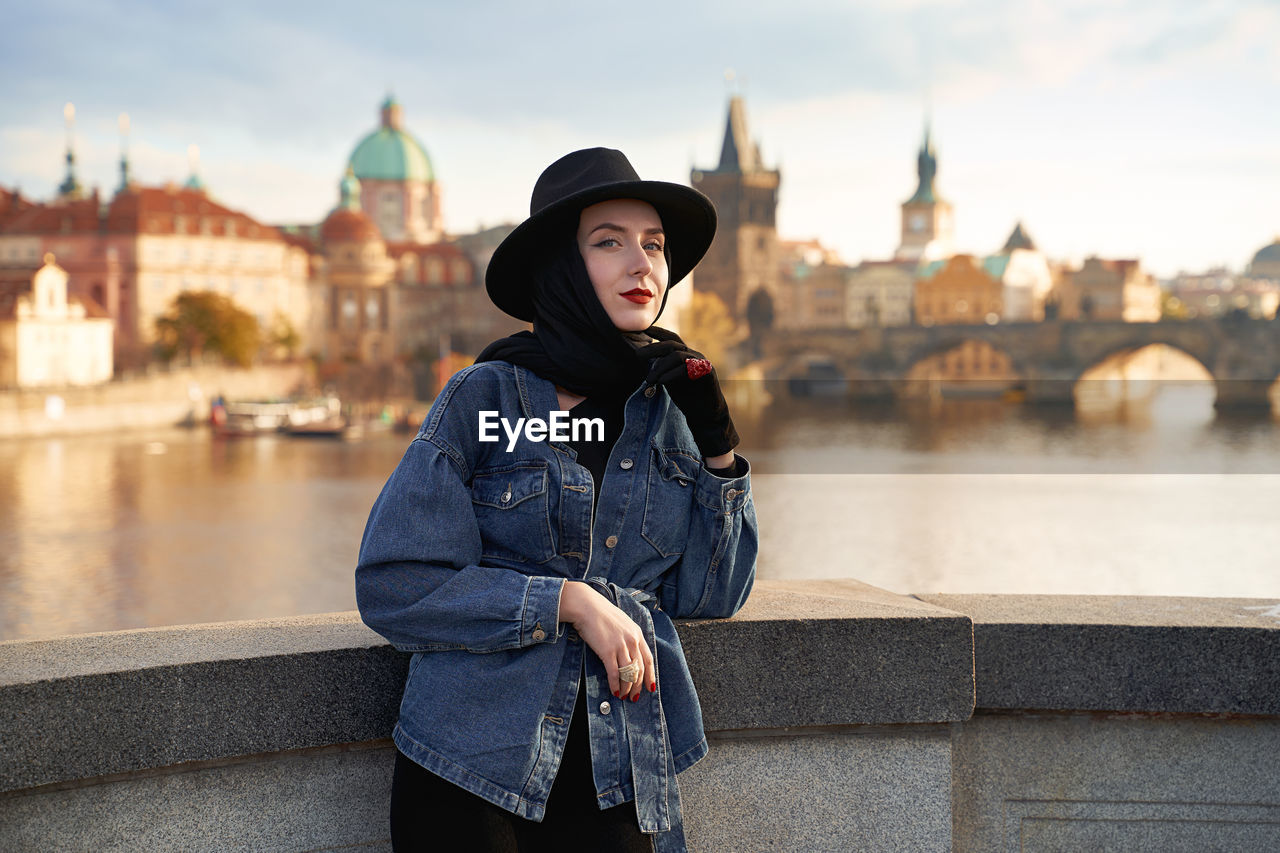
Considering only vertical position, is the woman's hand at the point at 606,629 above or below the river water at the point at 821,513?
above

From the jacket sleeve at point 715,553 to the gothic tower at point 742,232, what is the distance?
44.3 m

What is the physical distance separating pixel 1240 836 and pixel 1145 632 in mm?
218

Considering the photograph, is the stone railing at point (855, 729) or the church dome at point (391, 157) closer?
the stone railing at point (855, 729)

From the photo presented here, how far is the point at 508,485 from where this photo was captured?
107 cm

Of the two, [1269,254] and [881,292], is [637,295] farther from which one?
[1269,254]

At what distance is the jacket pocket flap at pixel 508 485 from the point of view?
1.06 meters

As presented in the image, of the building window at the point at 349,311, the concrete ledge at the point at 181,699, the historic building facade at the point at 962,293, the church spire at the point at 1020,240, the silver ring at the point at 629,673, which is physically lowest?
the concrete ledge at the point at 181,699

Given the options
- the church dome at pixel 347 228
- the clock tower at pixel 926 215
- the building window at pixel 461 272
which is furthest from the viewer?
the clock tower at pixel 926 215

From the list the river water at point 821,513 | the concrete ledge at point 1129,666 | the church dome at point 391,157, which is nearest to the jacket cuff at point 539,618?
the concrete ledge at point 1129,666

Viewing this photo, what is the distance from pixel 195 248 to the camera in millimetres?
39312

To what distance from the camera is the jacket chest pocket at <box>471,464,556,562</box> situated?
1064 millimetres

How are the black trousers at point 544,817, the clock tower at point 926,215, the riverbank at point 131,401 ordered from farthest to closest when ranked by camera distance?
the clock tower at point 926,215, the riverbank at point 131,401, the black trousers at point 544,817

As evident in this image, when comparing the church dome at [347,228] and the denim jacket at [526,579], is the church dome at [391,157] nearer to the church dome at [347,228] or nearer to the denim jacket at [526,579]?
the church dome at [347,228]

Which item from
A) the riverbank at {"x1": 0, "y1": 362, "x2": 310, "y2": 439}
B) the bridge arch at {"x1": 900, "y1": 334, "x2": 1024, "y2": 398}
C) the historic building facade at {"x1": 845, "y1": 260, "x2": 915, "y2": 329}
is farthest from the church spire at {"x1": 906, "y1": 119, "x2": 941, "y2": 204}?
the riverbank at {"x1": 0, "y1": 362, "x2": 310, "y2": 439}
